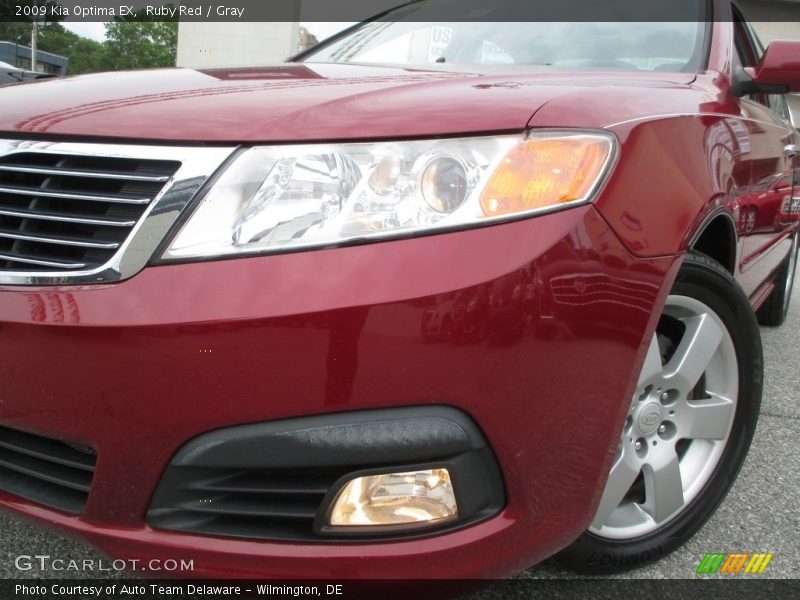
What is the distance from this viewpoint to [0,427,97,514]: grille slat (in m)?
1.21

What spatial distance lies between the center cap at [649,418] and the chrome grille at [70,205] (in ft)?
3.63

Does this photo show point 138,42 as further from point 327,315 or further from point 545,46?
point 327,315

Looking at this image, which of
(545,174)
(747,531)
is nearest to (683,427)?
(747,531)

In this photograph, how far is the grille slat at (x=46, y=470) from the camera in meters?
1.21

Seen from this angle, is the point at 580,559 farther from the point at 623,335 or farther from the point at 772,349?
the point at 772,349

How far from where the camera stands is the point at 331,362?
1.05 metres

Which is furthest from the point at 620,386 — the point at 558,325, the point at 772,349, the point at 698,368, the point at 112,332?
the point at 772,349

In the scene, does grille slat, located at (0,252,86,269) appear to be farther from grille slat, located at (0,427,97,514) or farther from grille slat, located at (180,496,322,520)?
grille slat, located at (180,496,322,520)

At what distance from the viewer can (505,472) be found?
116cm

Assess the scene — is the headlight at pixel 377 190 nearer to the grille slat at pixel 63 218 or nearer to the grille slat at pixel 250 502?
the grille slat at pixel 63 218

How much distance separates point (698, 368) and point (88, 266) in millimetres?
1311

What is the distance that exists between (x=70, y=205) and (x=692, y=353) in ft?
4.37

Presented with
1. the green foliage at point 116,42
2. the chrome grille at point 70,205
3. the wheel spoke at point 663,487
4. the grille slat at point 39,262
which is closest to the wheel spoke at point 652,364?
the wheel spoke at point 663,487

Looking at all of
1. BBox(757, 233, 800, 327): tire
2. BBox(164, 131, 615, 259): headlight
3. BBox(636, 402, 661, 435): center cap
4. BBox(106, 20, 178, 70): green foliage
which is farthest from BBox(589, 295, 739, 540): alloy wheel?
BBox(106, 20, 178, 70): green foliage
